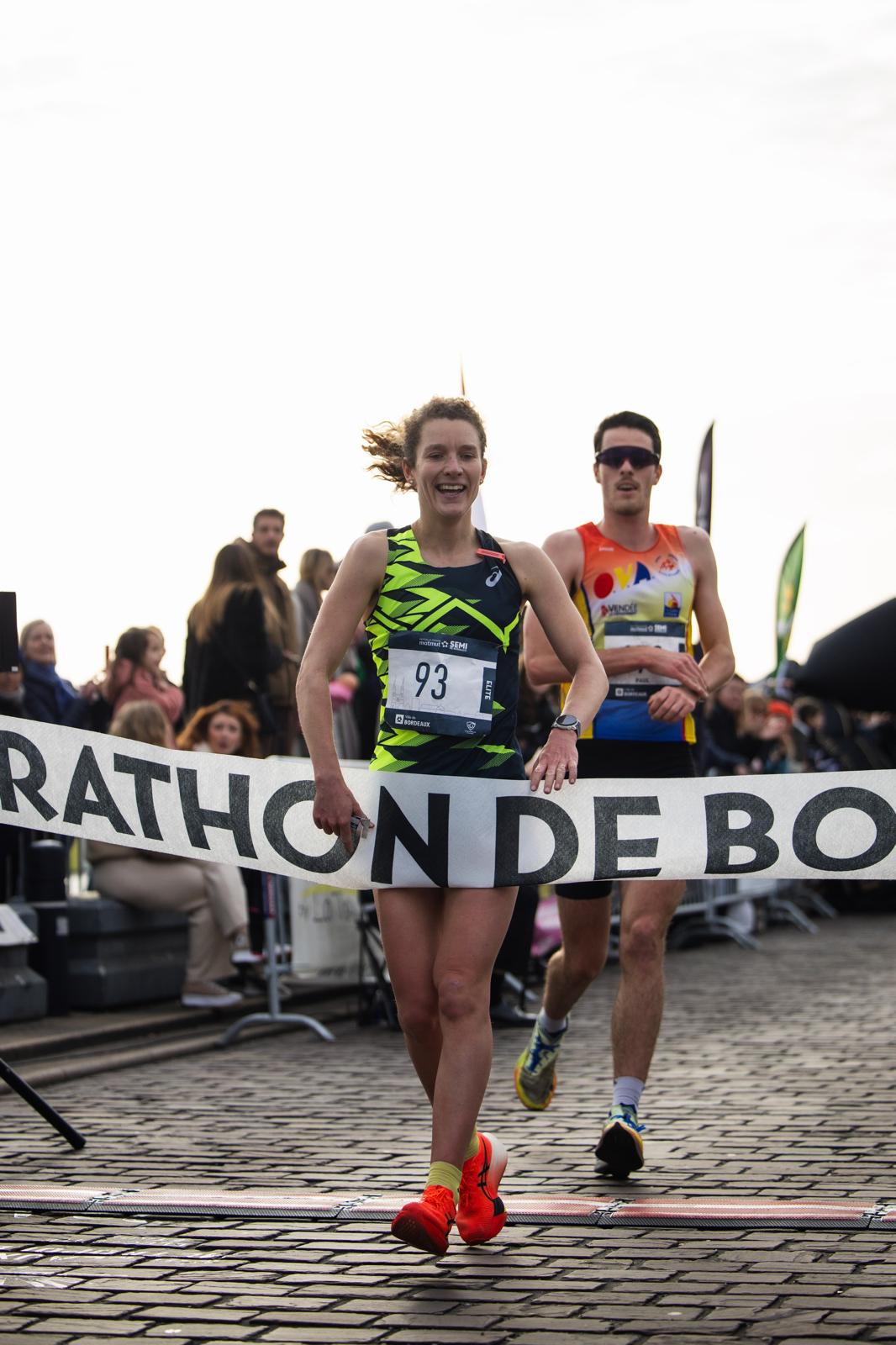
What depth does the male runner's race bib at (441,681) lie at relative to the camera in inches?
211

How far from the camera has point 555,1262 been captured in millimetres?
5094

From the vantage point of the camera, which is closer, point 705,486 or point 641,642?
point 641,642

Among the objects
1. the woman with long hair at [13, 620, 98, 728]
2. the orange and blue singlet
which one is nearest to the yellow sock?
the orange and blue singlet

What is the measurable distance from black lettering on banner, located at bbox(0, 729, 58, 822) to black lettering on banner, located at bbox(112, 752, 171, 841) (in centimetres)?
28

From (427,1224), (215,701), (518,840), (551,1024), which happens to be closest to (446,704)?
(518,840)

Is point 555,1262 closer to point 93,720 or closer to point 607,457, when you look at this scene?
point 607,457

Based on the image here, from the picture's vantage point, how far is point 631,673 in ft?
22.1

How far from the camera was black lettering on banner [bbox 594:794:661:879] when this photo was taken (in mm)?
5809

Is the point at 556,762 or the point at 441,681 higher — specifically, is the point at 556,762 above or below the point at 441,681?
below

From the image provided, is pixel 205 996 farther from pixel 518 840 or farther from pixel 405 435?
pixel 405 435

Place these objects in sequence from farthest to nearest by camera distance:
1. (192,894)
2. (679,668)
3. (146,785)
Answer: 1. (192,894)
2. (679,668)
3. (146,785)

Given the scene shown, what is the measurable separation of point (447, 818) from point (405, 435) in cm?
106

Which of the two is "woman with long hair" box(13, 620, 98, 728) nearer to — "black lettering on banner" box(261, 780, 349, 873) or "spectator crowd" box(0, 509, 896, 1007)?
"spectator crowd" box(0, 509, 896, 1007)

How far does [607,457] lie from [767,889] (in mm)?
12756
